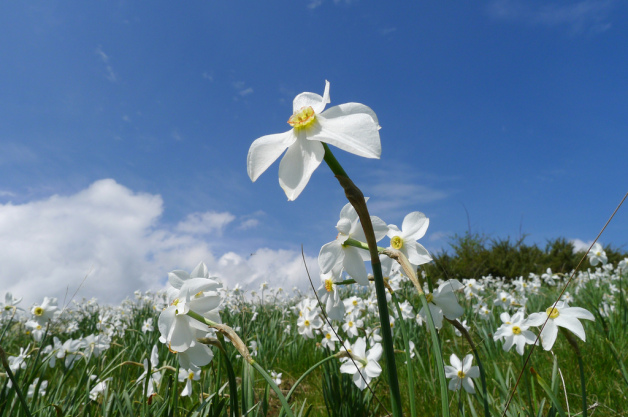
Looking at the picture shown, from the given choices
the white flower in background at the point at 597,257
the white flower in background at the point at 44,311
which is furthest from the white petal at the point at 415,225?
the white flower in background at the point at 597,257

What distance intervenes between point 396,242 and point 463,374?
3.74 feet

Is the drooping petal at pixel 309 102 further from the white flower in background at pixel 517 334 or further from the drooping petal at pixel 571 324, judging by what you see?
the white flower in background at pixel 517 334

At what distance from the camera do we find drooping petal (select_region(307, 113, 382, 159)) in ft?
2.79

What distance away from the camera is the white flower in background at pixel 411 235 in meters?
1.47

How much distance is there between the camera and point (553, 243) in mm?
18141

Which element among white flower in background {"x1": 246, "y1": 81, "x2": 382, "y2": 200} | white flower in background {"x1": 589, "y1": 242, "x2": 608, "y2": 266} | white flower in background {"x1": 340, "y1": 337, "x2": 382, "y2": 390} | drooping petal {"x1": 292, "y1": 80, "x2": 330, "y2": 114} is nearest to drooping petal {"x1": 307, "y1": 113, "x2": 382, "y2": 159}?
white flower in background {"x1": 246, "y1": 81, "x2": 382, "y2": 200}

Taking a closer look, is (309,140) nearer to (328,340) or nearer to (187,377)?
(187,377)

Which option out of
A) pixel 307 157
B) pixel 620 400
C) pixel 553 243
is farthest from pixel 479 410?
pixel 553 243

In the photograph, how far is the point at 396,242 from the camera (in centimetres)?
149

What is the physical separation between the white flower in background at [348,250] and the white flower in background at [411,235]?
0.87ft

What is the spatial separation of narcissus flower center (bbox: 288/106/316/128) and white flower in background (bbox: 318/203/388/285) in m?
0.35

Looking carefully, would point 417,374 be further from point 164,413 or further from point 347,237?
point 347,237

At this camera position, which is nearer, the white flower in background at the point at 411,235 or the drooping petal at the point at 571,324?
the white flower in background at the point at 411,235

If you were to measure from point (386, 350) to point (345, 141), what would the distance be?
490 mm
